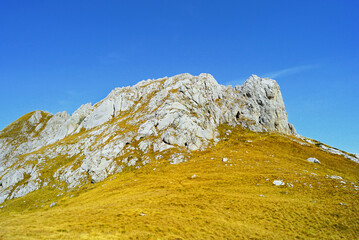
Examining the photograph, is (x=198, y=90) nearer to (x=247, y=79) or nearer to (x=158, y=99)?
(x=158, y=99)

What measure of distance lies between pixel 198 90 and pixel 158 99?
1151 inches

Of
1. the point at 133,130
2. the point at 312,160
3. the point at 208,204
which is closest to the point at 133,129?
the point at 133,130

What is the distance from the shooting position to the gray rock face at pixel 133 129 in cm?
8338

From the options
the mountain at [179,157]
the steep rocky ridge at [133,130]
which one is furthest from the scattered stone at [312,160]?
the steep rocky ridge at [133,130]

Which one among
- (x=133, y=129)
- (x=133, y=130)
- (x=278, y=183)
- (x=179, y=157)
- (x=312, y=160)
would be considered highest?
(x=312, y=160)

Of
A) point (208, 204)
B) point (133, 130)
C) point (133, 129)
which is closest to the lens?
point (208, 204)

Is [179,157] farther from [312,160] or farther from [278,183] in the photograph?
[312,160]

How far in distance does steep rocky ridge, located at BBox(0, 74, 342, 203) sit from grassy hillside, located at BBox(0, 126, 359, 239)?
9.70 metres

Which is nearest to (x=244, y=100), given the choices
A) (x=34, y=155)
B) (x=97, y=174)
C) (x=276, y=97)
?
(x=276, y=97)

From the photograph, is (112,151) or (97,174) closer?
(97,174)

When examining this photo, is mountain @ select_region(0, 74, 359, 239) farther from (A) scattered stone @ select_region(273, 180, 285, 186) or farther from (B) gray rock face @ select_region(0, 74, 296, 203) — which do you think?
(B) gray rock face @ select_region(0, 74, 296, 203)

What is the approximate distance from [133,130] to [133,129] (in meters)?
1.44

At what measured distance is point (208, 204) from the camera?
3975 centimetres

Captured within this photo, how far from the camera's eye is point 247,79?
146875mm
